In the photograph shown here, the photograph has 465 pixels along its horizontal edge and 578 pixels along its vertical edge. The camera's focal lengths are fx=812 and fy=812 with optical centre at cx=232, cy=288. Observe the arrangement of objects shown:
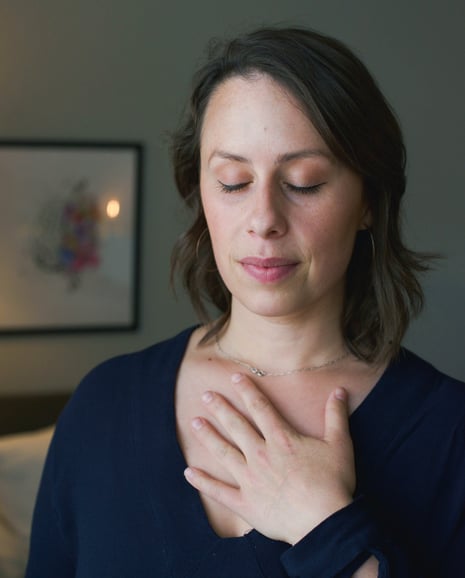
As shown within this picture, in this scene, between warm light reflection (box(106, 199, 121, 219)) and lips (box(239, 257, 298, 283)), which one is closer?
lips (box(239, 257, 298, 283))

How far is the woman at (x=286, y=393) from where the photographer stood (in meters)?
1.01

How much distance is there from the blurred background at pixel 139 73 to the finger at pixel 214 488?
1.69 m

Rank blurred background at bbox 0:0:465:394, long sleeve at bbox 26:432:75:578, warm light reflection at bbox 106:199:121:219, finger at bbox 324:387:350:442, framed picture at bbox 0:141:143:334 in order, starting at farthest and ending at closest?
warm light reflection at bbox 106:199:121:219 → framed picture at bbox 0:141:143:334 → blurred background at bbox 0:0:465:394 → long sleeve at bbox 26:432:75:578 → finger at bbox 324:387:350:442

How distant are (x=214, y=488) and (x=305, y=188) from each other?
1.34 feet

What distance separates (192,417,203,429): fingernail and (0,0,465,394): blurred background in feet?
5.33

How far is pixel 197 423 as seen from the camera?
3.69ft

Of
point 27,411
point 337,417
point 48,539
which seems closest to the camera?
point 337,417

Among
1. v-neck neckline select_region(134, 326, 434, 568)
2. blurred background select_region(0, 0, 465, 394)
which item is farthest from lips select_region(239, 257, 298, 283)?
blurred background select_region(0, 0, 465, 394)

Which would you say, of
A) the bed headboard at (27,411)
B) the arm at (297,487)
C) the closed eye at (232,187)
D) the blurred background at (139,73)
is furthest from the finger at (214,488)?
the bed headboard at (27,411)

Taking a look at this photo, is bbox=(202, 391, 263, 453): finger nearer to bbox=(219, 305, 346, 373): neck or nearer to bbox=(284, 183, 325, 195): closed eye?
bbox=(219, 305, 346, 373): neck

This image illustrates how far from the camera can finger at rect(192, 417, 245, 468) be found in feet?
3.52

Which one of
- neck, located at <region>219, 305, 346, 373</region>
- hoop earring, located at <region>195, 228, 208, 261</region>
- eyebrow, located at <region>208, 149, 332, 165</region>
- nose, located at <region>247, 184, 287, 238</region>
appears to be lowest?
neck, located at <region>219, 305, 346, 373</region>

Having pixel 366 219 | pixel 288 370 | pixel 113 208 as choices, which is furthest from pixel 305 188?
pixel 113 208

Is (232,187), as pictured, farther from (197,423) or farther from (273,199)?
(197,423)
